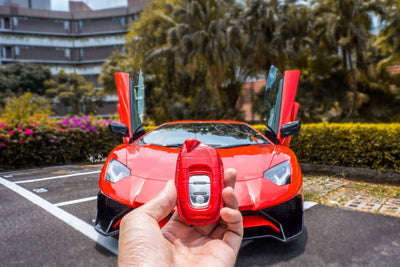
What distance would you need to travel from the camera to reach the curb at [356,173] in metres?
5.18

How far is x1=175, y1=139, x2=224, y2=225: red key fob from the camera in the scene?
112 centimetres

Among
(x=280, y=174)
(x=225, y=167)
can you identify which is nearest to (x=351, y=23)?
(x=280, y=174)

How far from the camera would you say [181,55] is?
52.5 feet

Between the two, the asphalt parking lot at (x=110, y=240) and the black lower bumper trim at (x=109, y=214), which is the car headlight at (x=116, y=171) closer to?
the black lower bumper trim at (x=109, y=214)

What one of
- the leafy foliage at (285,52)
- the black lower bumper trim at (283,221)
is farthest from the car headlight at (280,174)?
the leafy foliage at (285,52)

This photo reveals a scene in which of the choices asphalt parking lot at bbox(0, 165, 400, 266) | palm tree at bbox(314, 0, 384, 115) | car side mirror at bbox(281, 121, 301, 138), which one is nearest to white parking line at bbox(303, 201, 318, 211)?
asphalt parking lot at bbox(0, 165, 400, 266)

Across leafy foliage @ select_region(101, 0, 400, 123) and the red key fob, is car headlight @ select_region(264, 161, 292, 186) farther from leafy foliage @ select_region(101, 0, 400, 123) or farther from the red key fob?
leafy foliage @ select_region(101, 0, 400, 123)

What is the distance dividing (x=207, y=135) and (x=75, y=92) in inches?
1418

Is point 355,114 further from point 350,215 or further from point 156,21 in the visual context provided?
point 156,21

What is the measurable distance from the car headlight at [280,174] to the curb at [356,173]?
11.3ft

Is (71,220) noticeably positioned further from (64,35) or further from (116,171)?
(64,35)

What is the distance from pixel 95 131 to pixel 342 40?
396 inches

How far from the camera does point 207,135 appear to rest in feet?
11.7

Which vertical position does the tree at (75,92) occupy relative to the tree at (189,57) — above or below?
below
